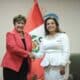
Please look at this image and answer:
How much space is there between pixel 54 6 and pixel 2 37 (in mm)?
1040

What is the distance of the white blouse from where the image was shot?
107 inches

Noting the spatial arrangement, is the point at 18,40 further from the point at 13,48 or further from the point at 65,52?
the point at 65,52

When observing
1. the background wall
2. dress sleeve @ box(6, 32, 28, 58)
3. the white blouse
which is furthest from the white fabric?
the background wall

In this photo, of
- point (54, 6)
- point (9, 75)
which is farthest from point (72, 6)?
point (9, 75)

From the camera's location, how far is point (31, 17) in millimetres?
3783

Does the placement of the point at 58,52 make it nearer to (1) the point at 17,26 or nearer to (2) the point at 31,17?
(1) the point at 17,26

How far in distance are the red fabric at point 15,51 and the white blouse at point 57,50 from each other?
0.93 ft

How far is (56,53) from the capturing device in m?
2.76

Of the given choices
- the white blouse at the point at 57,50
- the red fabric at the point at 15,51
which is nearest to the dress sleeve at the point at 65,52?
the white blouse at the point at 57,50

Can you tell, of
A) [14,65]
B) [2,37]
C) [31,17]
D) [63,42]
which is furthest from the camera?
[2,37]

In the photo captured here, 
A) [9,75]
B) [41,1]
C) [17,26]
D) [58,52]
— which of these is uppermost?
[41,1]

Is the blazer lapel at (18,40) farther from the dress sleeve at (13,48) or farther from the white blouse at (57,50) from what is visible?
the white blouse at (57,50)

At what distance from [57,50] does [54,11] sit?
64.6 inches

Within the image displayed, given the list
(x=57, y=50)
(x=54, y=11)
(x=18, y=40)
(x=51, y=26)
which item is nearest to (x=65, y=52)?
(x=57, y=50)
